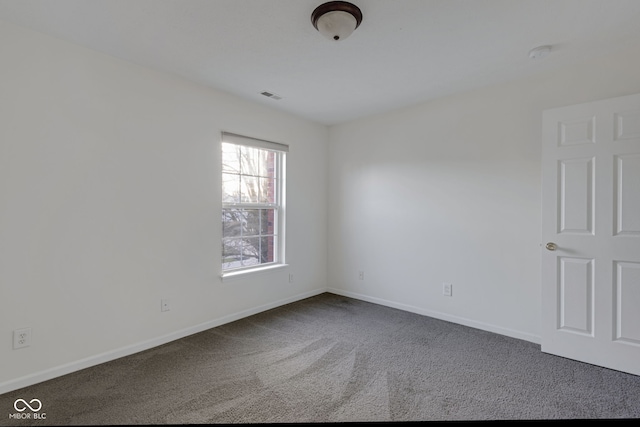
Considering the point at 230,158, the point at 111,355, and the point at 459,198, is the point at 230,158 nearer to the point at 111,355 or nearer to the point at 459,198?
the point at 111,355

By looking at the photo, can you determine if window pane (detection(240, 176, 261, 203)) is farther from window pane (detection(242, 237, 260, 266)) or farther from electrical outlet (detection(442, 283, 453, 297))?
electrical outlet (detection(442, 283, 453, 297))

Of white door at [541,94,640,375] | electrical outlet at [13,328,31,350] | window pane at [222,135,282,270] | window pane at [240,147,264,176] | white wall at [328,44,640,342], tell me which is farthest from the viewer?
window pane at [240,147,264,176]

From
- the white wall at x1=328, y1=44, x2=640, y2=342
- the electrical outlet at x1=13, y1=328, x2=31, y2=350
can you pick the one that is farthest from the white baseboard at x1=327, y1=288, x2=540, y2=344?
the electrical outlet at x1=13, y1=328, x2=31, y2=350

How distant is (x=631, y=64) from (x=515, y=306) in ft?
7.03

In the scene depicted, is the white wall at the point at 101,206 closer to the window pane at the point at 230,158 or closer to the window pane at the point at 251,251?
the window pane at the point at 230,158

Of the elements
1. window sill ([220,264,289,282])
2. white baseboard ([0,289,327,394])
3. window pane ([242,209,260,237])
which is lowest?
white baseboard ([0,289,327,394])

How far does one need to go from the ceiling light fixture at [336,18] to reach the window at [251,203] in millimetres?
1609

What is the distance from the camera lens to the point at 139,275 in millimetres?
2572

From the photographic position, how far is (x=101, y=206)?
2.36 m

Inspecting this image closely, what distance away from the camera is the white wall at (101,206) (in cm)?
202

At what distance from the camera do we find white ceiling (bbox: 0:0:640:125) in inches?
72.6

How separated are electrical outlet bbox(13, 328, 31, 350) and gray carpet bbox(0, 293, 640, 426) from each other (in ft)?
0.94

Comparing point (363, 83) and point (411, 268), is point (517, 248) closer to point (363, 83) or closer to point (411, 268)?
point (411, 268)

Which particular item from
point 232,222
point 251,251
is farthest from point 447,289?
point 232,222
